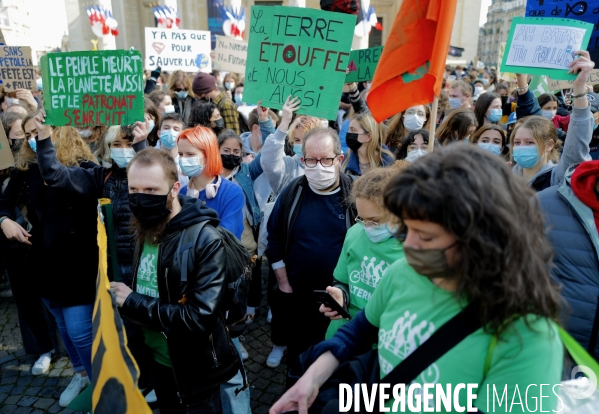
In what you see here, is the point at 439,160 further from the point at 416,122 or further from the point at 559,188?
the point at 416,122

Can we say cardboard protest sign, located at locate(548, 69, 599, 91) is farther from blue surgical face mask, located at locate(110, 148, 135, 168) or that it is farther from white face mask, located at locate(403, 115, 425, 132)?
blue surgical face mask, located at locate(110, 148, 135, 168)

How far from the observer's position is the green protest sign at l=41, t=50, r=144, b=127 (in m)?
3.14

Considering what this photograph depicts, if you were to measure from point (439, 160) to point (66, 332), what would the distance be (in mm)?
3152

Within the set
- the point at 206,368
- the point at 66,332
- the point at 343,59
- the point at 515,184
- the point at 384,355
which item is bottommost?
the point at 66,332

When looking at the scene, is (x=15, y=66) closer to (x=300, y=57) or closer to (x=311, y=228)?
(x=300, y=57)

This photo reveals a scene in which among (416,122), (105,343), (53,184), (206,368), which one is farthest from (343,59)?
(105,343)

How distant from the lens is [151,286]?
7.41ft

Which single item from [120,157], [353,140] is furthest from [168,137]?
[353,140]

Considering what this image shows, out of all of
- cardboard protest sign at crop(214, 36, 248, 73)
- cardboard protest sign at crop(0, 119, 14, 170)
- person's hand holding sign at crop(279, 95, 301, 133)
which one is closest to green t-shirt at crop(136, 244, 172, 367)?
person's hand holding sign at crop(279, 95, 301, 133)

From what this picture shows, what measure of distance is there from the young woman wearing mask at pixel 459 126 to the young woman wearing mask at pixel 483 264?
389cm

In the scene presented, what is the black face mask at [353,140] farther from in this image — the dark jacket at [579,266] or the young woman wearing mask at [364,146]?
the dark jacket at [579,266]

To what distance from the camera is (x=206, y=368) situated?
88.4 inches

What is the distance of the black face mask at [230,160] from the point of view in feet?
12.9

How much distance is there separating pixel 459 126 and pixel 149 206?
3.75 m
